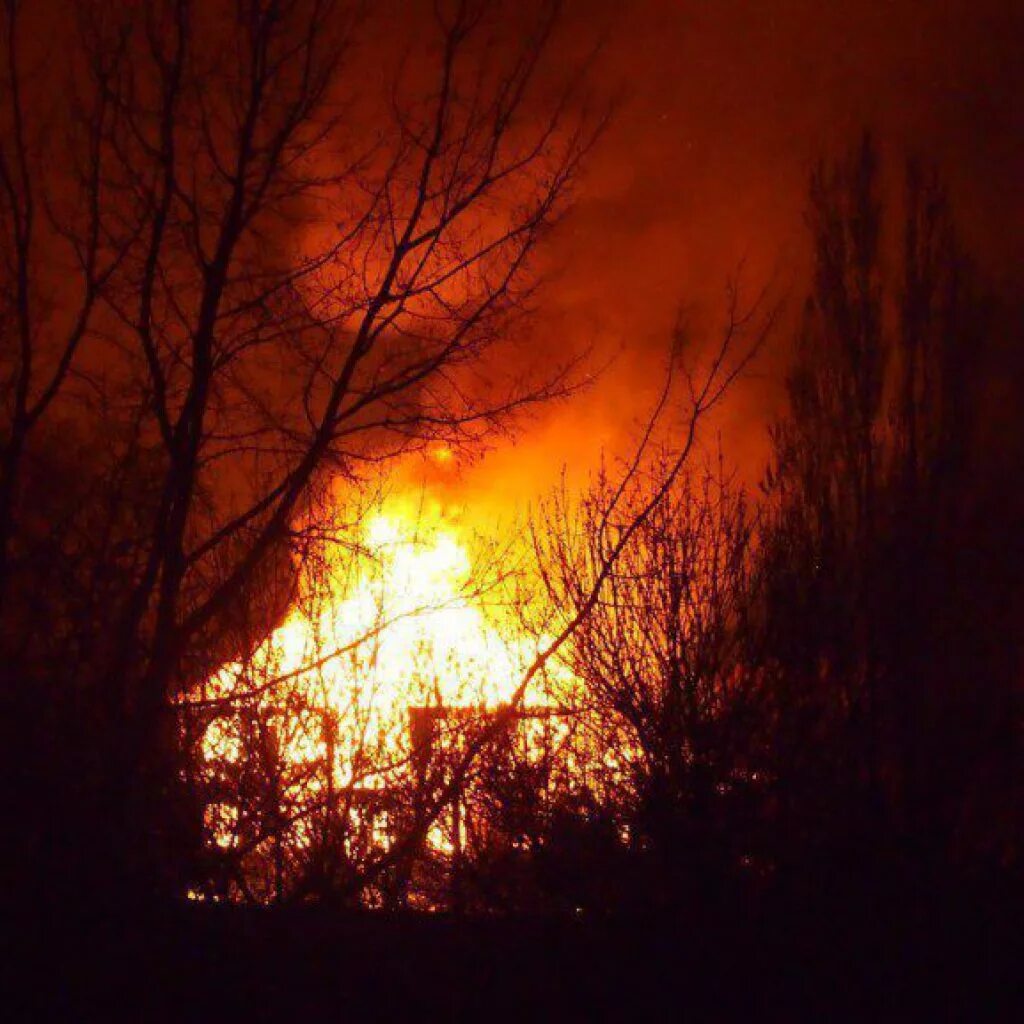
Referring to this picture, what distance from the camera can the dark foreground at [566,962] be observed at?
26.7 ft

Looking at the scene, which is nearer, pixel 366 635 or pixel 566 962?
pixel 366 635

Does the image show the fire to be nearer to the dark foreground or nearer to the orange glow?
the orange glow

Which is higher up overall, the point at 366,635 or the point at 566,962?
the point at 366,635

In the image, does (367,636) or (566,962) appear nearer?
(367,636)

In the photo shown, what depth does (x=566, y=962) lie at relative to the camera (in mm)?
9117

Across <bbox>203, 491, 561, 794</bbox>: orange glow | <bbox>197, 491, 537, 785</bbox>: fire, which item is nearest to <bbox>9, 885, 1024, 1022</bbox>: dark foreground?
<bbox>203, 491, 561, 794</bbox>: orange glow

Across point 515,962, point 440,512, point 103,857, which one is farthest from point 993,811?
point 103,857

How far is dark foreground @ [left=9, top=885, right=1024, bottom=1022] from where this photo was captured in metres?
8.14

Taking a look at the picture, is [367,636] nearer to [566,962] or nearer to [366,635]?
[366,635]

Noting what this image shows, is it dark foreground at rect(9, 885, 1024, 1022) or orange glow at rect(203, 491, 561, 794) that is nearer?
dark foreground at rect(9, 885, 1024, 1022)

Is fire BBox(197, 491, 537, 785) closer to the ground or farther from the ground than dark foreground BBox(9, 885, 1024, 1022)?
farther from the ground

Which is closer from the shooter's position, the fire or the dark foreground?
the dark foreground

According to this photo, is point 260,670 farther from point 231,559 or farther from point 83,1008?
point 83,1008

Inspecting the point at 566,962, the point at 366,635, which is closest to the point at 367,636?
the point at 366,635
